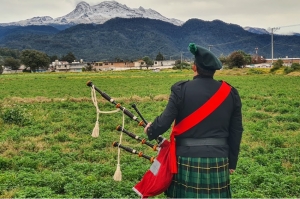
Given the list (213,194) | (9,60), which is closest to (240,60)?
(9,60)

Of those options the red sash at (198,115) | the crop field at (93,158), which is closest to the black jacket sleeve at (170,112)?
the red sash at (198,115)

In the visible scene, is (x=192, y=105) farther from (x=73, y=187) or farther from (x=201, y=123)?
(x=73, y=187)

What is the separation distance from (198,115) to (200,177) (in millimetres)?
730

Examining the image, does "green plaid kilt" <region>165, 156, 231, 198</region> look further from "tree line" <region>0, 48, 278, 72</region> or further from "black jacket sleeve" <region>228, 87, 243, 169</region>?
"tree line" <region>0, 48, 278, 72</region>

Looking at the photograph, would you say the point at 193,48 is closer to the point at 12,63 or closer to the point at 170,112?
the point at 170,112

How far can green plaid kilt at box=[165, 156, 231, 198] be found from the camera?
12.8 feet

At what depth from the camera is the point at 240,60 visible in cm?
9600

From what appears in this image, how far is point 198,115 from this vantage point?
3.82 metres

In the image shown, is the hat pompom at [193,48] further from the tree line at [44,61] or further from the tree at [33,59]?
the tree at [33,59]

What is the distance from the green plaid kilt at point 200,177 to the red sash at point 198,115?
0.11 m

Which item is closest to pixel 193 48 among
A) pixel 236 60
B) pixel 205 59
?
pixel 205 59

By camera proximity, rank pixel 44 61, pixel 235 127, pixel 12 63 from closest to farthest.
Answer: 1. pixel 235 127
2. pixel 44 61
3. pixel 12 63

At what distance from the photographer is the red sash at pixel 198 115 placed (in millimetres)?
3822

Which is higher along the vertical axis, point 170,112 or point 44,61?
point 44,61
